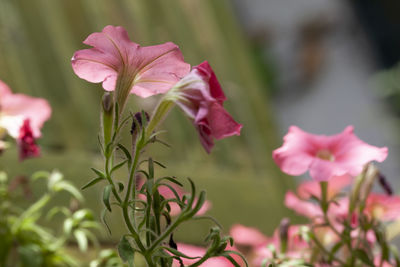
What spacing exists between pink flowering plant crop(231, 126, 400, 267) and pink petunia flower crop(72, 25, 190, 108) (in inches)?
4.7

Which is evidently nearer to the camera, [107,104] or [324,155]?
[107,104]

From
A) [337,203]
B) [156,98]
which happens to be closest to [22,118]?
[337,203]

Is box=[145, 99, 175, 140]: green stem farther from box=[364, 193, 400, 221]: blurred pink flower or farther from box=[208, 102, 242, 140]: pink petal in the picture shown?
box=[364, 193, 400, 221]: blurred pink flower

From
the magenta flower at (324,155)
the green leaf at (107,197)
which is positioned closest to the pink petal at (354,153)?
the magenta flower at (324,155)

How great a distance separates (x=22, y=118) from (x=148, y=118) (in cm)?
19

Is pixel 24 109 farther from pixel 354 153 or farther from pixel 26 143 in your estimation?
pixel 354 153

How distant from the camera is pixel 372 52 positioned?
3.17 metres

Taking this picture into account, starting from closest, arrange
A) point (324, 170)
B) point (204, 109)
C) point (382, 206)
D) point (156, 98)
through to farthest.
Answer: point (204, 109) < point (324, 170) < point (382, 206) < point (156, 98)

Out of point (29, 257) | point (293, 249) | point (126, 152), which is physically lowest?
point (293, 249)

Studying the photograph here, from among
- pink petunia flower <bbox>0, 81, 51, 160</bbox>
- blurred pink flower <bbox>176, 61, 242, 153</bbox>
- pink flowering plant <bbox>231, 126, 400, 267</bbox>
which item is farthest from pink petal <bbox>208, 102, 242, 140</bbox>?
pink petunia flower <bbox>0, 81, 51, 160</bbox>

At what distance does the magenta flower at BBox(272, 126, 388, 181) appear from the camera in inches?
16.3

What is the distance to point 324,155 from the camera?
18.5 inches

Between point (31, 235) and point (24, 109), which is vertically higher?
point (24, 109)

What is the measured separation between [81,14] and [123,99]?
2.66ft
